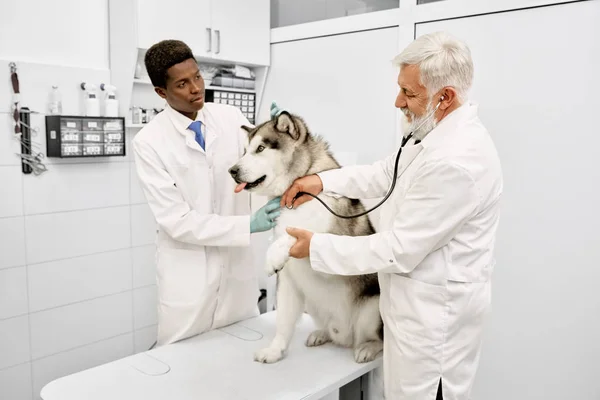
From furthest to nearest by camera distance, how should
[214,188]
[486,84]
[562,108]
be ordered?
[486,84]
[562,108]
[214,188]

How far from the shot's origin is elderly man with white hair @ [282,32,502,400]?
4.23ft

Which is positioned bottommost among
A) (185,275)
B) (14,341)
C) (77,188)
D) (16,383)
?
(16,383)

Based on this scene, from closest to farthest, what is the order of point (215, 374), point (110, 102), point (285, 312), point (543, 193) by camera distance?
1. point (215, 374)
2. point (285, 312)
3. point (543, 193)
4. point (110, 102)

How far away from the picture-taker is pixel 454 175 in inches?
49.7

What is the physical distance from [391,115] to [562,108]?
2.96 ft

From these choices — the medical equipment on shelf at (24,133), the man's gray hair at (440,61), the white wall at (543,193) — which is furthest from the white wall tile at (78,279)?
the man's gray hair at (440,61)

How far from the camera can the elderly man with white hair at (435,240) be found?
1.29 m

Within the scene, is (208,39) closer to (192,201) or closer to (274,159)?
(192,201)

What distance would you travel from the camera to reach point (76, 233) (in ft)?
9.32

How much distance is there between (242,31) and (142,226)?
1.38m

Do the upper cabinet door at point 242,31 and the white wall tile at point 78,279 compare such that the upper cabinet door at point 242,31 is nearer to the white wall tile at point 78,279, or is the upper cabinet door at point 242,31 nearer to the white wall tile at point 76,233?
the white wall tile at point 76,233

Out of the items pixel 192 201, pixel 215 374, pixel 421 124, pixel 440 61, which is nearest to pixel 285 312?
pixel 215 374

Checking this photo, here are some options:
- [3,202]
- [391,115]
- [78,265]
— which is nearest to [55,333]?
[78,265]

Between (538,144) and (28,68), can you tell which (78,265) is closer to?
(28,68)
